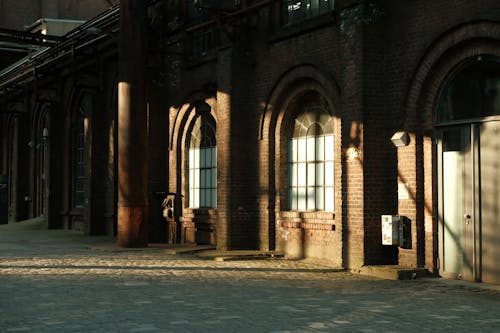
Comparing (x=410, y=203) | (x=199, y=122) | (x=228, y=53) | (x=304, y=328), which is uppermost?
(x=228, y=53)

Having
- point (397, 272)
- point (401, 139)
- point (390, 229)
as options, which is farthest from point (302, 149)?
point (397, 272)

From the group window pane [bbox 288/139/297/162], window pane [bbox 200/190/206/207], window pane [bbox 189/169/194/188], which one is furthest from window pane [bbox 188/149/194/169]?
window pane [bbox 288/139/297/162]

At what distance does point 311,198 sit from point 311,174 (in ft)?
1.67

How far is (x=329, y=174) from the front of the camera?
15070 mm

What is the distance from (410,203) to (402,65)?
7.95 feet

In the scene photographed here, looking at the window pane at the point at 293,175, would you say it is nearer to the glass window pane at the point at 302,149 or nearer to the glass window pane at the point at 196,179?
the glass window pane at the point at 302,149

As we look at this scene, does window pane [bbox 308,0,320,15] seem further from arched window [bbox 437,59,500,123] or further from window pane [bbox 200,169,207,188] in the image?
window pane [bbox 200,169,207,188]

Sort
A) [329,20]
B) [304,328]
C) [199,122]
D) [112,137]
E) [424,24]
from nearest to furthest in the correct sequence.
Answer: [304,328] → [424,24] → [329,20] → [199,122] → [112,137]

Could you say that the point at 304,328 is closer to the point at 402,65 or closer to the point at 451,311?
the point at 451,311

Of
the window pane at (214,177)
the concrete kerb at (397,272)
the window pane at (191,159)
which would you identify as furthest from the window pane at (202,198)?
the concrete kerb at (397,272)

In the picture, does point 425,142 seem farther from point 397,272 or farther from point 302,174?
point 302,174

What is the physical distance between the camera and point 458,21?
1165cm

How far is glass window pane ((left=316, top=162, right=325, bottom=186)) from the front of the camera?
15273 millimetres

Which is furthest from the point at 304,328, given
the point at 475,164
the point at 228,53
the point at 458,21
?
the point at 228,53
